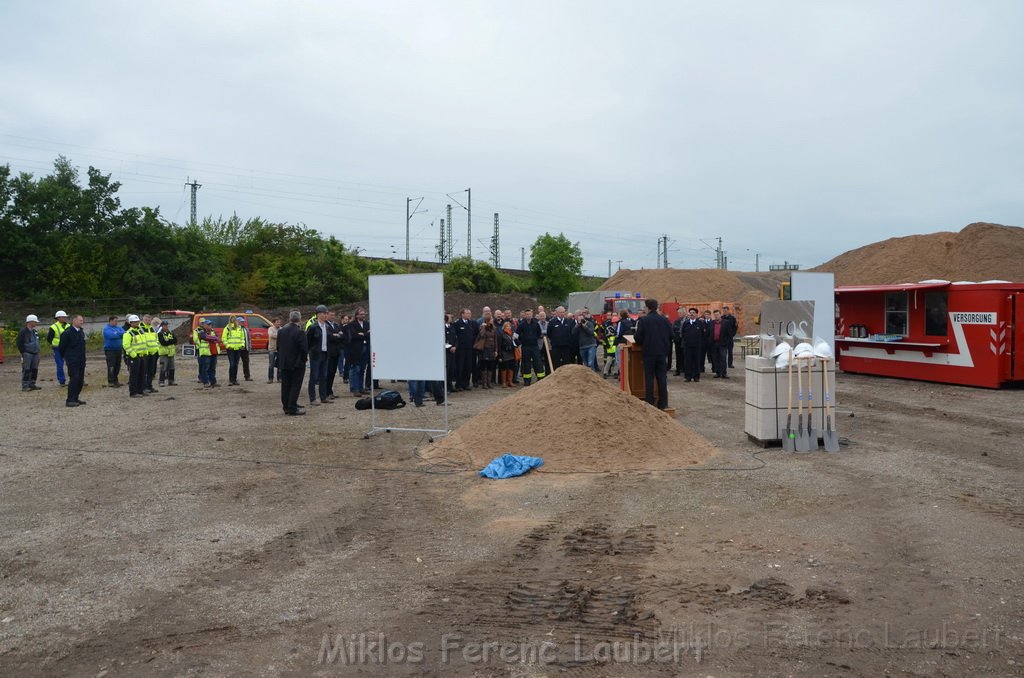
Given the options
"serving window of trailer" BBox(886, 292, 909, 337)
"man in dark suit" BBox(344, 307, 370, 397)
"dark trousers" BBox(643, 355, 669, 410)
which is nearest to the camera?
"dark trousers" BBox(643, 355, 669, 410)

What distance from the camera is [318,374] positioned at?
51.9ft

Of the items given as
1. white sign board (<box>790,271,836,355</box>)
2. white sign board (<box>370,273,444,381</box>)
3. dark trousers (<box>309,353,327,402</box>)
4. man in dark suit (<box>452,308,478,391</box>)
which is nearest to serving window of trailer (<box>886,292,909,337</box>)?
white sign board (<box>790,271,836,355</box>)

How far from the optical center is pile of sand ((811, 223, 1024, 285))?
3977cm

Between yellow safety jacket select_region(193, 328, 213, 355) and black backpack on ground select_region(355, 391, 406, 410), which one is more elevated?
yellow safety jacket select_region(193, 328, 213, 355)

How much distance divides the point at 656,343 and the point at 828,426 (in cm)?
340

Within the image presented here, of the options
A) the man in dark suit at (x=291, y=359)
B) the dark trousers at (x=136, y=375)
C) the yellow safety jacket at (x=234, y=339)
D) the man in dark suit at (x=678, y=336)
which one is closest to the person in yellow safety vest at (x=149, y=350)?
the dark trousers at (x=136, y=375)

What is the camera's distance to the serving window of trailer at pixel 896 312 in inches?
769

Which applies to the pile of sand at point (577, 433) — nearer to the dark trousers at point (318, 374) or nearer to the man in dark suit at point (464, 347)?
the dark trousers at point (318, 374)

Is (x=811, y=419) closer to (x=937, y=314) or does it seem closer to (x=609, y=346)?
(x=937, y=314)

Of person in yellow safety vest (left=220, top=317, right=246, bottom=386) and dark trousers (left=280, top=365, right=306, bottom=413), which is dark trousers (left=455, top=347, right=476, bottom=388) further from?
person in yellow safety vest (left=220, top=317, right=246, bottom=386)

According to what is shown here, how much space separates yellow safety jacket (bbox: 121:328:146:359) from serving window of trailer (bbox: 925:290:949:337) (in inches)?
760

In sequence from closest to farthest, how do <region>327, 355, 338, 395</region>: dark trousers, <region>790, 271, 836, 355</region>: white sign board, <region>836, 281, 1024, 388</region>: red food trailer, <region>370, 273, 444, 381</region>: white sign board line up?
<region>370, 273, 444, 381</region>: white sign board → <region>790, 271, 836, 355</region>: white sign board → <region>327, 355, 338, 395</region>: dark trousers → <region>836, 281, 1024, 388</region>: red food trailer

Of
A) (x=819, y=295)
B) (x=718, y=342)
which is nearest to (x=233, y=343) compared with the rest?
(x=718, y=342)

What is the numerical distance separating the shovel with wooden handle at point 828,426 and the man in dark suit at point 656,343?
120 inches
